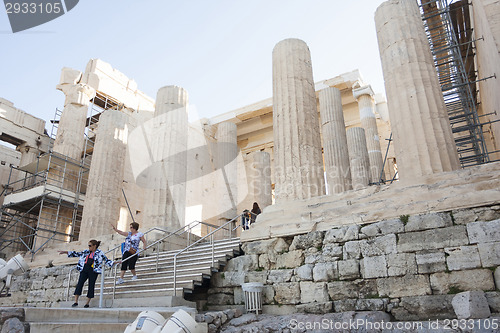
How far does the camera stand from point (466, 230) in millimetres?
6496

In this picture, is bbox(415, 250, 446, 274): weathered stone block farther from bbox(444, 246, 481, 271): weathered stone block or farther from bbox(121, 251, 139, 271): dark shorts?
bbox(121, 251, 139, 271): dark shorts

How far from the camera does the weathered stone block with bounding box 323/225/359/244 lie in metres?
7.52

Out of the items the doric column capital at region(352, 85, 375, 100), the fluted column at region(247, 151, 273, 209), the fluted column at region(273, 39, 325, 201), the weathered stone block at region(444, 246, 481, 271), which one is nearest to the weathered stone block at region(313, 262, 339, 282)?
the weathered stone block at region(444, 246, 481, 271)

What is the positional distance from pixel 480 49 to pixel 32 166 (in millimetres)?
19651

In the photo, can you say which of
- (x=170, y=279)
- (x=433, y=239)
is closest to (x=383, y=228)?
(x=433, y=239)

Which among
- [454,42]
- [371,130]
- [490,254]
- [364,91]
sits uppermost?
[364,91]

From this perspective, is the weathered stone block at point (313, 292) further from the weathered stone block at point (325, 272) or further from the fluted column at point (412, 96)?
the fluted column at point (412, 96)

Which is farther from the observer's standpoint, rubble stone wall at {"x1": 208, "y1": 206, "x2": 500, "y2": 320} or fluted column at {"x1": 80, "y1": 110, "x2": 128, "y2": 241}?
fluted column at {"x1": 80, "y1": 110, "x2": 128, "y2": 241}

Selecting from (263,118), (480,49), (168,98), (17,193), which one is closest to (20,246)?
(17,193)

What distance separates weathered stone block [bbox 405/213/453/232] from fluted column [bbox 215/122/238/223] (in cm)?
1353

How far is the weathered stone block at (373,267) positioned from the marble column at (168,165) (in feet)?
23.2

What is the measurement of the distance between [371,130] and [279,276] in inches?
519

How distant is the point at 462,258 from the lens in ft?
20.9

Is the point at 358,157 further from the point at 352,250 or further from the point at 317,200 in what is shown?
the point at 352,250
